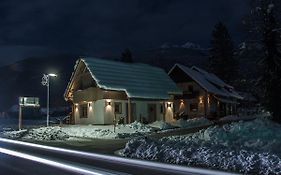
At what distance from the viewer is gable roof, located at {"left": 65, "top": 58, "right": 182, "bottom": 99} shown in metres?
49.8

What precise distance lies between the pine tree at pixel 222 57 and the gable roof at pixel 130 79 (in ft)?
138

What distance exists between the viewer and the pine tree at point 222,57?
3962 inches

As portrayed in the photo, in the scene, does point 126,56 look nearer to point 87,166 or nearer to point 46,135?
point 46,135

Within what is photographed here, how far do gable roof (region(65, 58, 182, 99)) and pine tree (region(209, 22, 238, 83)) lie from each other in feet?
138

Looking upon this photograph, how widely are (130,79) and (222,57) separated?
5347cm

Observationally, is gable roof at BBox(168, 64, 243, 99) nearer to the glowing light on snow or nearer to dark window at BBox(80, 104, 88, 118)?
dark window at BBox(80, 104, 88, 118)

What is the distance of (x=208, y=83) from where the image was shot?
71.5 metres

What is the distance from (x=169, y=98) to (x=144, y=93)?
522 cm

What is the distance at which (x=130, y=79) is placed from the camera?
5353cm

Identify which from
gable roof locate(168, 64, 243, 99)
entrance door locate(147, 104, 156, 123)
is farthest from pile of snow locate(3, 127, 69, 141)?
gable roof locate(168, 64, 243, 99)

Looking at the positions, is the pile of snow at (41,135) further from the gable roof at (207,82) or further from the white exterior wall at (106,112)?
the gable roof at (207,82)

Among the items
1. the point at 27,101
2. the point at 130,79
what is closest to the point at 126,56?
the point at 130,79

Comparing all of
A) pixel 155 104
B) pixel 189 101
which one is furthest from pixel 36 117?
pixel 155 104

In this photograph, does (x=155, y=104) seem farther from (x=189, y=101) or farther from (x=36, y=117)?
(x=36, y=117)
